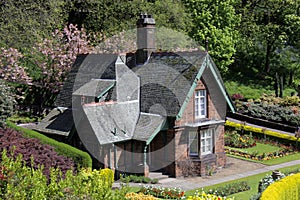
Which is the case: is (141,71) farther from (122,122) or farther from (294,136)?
(294,136)

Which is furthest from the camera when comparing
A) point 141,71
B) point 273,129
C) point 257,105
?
point 257,105

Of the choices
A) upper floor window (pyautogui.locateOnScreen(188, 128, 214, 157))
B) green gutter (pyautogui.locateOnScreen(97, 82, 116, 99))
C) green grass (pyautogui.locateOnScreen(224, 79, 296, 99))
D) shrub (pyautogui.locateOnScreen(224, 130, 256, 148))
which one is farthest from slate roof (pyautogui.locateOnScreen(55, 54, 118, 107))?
green grass (pyautogui.locateOnScreen(224, 79, 296, 99))

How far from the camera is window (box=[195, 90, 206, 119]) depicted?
25.9m

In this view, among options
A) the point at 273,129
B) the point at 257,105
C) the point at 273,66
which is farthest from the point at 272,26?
the point at 273,129

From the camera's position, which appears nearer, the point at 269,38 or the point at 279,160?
the point at 279,160

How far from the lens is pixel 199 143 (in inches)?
1013

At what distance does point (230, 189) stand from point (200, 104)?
19.1 ft

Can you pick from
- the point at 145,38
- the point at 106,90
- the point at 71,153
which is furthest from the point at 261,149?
the point at 71,153

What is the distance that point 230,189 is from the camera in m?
21.9

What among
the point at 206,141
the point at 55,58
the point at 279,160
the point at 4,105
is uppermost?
the point at 55,58

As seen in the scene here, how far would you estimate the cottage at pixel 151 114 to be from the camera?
24.5m

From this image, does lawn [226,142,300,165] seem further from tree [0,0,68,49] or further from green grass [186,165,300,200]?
tree [0,0,68,49]

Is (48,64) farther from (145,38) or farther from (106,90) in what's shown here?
(106,90)

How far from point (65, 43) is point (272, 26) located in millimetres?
25089
